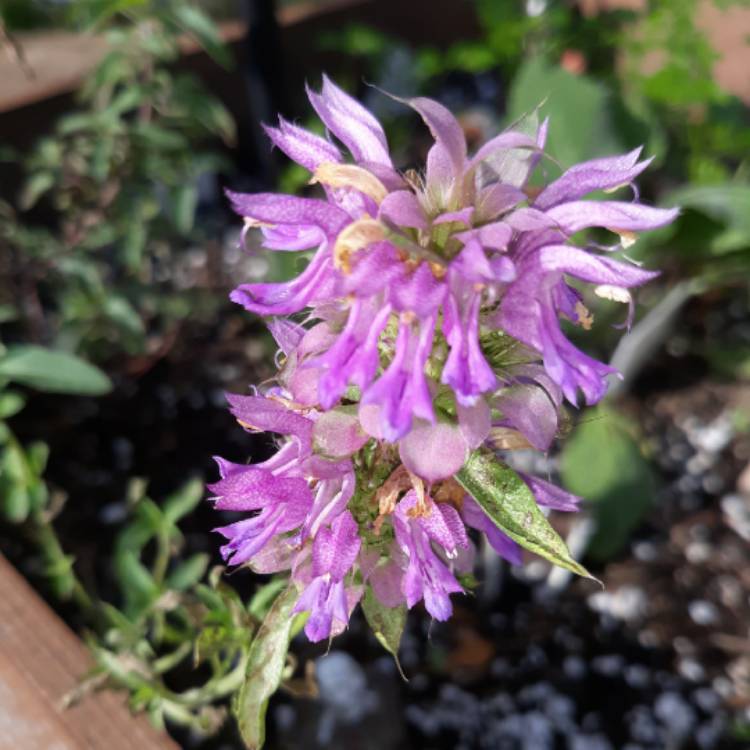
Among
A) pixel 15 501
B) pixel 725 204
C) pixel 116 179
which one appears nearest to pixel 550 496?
pixel 15 501

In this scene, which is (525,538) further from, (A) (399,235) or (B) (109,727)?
(B) (109,727)

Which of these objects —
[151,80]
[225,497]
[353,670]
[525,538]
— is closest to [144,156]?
[151,80]

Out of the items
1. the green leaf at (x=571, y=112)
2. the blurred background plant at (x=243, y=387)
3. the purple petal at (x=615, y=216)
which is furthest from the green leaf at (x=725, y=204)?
the purple petal at (x=615, y=216)

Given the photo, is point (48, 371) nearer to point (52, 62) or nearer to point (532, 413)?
point (532, 413)

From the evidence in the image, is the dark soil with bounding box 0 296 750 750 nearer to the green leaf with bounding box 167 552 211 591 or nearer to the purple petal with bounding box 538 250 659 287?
the green leaf with bounding box 167 552 211 591

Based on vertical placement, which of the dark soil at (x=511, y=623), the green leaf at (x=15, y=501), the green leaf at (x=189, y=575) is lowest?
the dark soil at (x=511, y=623)

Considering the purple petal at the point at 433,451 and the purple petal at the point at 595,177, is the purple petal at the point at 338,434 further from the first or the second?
the purple petal at the point at 595,177
